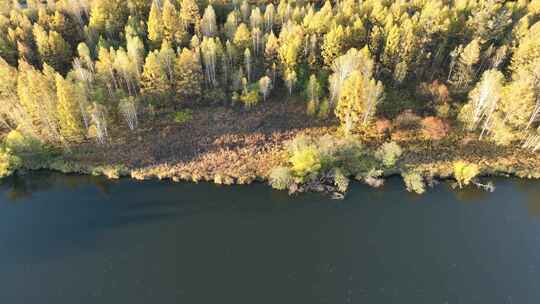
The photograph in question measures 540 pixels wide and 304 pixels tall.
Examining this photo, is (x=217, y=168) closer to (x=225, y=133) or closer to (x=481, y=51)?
(x=225, y=133)

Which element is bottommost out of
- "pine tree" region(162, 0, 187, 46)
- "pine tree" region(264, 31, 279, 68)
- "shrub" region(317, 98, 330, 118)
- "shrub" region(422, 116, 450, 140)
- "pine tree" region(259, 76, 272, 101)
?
"shrub" region(422, 116, 450, 140)

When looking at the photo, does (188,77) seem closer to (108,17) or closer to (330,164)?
(108,17)

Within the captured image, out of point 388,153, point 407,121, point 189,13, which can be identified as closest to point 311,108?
point 388,153

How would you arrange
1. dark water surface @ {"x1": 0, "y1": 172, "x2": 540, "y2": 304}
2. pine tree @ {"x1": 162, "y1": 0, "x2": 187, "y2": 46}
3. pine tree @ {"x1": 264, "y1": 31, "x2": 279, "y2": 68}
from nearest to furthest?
dark water surface @ {"x1": 0, "y1": 172, "x2": 540, "y2": 304} → pine tree @ {"x1": 264, "y1": 31, "x2": 279, "y2": 68} → pine tree @ {"x1": 162, "y1": 0, "x2": 187, "y2": 46}

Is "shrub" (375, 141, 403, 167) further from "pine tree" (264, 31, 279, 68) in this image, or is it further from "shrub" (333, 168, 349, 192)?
"pine tree" (264, 31, 279, 68)

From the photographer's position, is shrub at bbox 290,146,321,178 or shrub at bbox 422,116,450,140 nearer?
shrub at bbox 290,146,321,178

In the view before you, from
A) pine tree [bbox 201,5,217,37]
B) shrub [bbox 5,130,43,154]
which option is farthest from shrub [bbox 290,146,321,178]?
shrub [bbox 5,130,43,154]

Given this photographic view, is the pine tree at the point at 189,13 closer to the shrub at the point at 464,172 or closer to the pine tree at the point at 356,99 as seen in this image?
the pine tree at the point at 356,99
